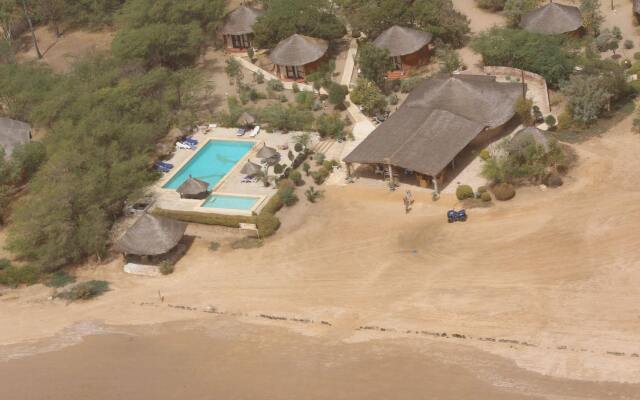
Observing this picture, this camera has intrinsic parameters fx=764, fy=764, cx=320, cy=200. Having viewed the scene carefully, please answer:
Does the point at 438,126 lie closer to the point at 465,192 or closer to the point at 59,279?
the point at 465,192

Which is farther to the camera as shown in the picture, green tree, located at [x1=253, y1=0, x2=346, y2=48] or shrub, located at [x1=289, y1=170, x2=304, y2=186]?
green tree, located at [x1=253, y1=0, x2=346, y2=48]

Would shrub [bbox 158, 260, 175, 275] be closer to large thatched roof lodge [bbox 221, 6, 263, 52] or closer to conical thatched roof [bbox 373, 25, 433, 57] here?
conical thatched roof [bbox 373, 25, 433, 57]

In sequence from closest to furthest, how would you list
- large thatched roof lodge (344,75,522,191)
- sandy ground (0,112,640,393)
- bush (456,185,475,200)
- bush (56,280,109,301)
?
sandy ground (0,112,640,393), bush (56,280,109,301), bush (456,185,475,200), large thatched roof lodge (344,75,522,191)

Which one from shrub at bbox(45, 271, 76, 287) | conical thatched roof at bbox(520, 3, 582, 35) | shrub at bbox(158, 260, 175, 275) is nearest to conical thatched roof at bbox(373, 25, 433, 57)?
conical thatched roof at bbox(520, 3, 582, 35)

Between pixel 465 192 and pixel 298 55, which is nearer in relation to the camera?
pixel 465 192

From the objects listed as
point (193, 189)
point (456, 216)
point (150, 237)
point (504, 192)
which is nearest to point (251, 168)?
point (193, 189)

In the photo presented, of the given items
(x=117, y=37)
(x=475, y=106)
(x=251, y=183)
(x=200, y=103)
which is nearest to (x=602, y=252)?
(x=475, y=106)

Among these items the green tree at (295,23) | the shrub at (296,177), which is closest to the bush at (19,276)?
the shrub at (296,177)
